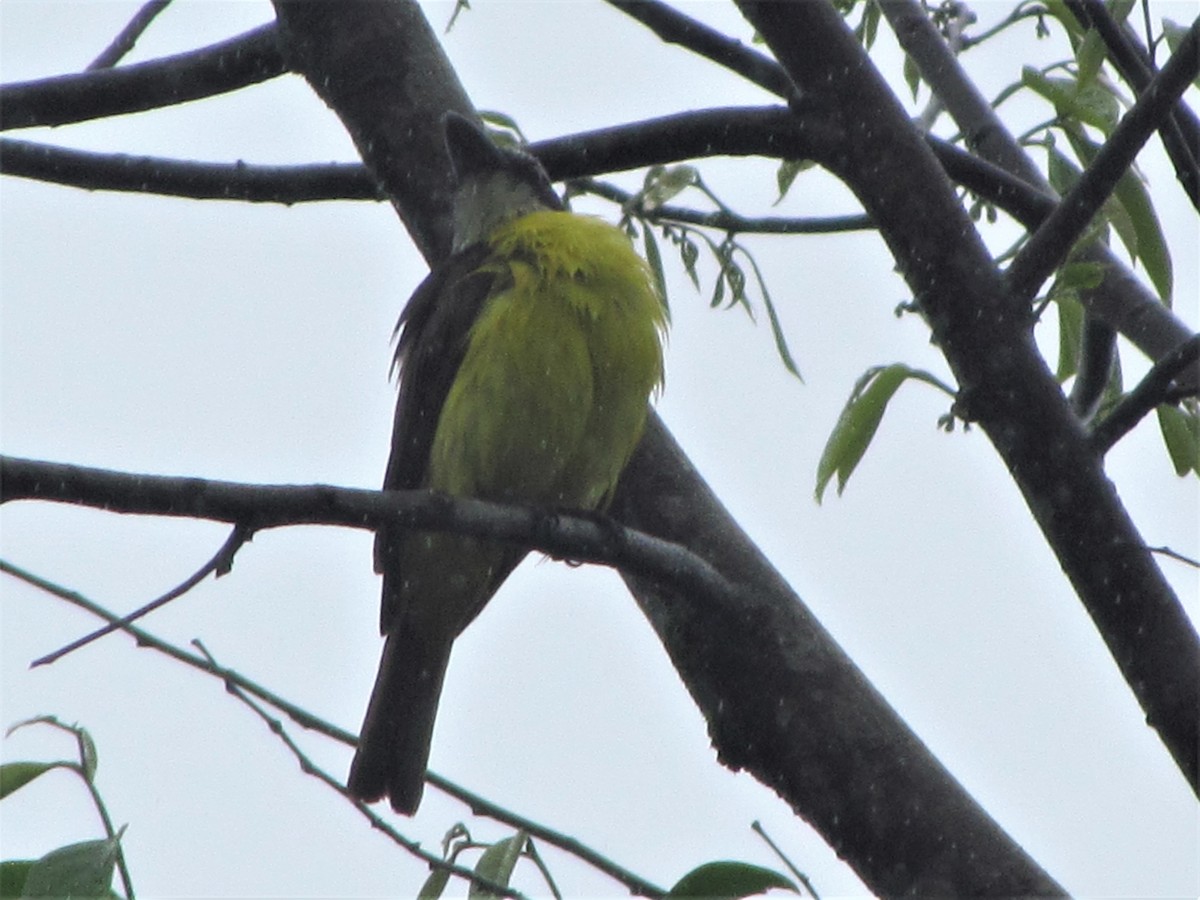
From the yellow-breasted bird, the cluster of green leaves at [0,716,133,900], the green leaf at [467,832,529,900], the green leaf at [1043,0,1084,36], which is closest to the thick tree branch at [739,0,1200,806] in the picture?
the green leaf at [1043,0,1084,36]

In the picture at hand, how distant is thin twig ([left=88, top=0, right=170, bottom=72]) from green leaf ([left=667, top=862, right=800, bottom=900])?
282 cm

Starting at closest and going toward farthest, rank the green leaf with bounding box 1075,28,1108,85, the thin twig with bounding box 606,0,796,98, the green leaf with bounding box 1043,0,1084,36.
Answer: the green leaf with bounding box 1075,28,1108,85, the thin twig with bounding box 606,0,796,98, the green leaf with bounding box 1043,0,1084,36

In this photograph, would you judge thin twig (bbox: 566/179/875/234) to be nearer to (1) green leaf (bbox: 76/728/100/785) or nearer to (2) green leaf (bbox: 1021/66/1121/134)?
(2) green leaf (bbox: 1021/66/1121/134)

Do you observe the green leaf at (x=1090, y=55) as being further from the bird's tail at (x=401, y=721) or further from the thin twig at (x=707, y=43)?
the bird's tail at (x=401, y=721)

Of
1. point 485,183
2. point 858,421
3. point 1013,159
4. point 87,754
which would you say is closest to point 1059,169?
point 1013,159

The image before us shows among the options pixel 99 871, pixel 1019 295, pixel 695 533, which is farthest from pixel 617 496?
pixel 99 871

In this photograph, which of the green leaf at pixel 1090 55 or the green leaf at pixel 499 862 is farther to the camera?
the green leaf at pixel 1090 55

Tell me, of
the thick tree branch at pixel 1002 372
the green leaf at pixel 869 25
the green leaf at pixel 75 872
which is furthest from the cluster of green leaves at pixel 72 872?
the green leaf at pixel 869 25

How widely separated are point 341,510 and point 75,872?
0.67 metres

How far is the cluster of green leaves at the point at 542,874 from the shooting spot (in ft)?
7.38

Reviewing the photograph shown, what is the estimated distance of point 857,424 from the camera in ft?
10.3

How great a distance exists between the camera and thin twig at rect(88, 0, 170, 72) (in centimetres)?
409

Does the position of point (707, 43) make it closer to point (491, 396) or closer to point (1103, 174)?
point (1103, 174)

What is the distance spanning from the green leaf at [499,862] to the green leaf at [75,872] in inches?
24.0
